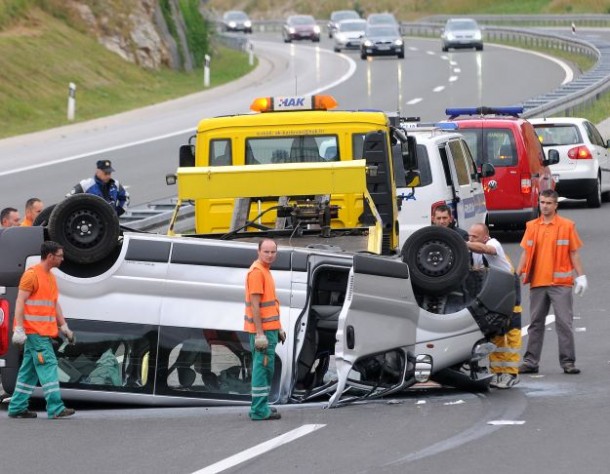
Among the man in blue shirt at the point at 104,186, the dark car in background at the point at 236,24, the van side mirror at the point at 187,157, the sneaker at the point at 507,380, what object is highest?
the dark car in background at the point at 236,24

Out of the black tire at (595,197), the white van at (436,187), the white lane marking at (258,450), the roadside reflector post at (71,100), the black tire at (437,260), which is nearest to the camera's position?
the white lane marking at (258,450)

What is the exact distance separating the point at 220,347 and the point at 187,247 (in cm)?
72

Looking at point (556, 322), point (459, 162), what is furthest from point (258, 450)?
point (459, 162)

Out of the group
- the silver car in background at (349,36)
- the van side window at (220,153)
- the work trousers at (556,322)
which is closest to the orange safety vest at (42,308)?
the work trousers at (556,322)

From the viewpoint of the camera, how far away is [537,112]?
33.8 m

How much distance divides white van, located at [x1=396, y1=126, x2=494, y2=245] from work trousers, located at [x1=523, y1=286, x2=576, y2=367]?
427 cm

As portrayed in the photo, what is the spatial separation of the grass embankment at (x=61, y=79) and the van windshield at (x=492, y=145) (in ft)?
59.8

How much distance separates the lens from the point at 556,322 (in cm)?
1334

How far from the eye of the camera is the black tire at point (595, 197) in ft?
84.9

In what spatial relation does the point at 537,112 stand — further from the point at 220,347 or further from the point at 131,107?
the point at 220,347

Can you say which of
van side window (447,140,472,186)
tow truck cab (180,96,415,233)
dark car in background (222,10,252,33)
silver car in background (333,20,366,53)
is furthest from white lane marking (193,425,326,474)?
dark car in background (222,10,252,33)

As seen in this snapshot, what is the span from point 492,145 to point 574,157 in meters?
4.40

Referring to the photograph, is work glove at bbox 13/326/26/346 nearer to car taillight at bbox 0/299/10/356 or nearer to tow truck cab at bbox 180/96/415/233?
car taillight at bbox 0/299/10/356

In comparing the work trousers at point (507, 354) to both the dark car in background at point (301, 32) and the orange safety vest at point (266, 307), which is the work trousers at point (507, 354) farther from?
the dark car in background at point (301, 32)
